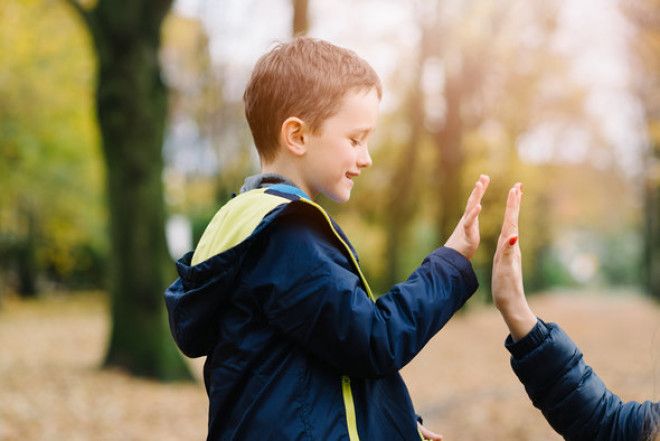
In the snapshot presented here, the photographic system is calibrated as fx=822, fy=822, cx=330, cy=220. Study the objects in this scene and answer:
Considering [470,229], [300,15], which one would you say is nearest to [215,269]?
[470,229]

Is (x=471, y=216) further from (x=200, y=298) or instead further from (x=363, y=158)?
(x=200, y=298)

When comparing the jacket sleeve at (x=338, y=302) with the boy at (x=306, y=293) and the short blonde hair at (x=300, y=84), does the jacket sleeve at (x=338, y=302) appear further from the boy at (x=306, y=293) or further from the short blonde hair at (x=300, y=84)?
the short blonde hair at (x=300, y=84)

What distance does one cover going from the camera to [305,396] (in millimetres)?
1725

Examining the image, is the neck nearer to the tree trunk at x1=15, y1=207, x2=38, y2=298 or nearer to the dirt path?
the dirt path

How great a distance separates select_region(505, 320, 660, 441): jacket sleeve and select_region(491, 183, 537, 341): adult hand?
0.09 feet

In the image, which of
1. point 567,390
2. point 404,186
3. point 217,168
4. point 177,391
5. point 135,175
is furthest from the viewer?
point 217,168

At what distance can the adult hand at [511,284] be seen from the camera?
5.98ft

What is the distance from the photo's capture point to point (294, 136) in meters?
1.92

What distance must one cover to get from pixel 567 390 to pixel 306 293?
2.03ft

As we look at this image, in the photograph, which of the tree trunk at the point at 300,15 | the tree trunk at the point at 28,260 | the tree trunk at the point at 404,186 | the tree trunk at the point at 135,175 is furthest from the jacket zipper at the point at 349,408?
the tree trunk at the point at 28,260

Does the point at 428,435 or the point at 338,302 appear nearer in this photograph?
the point at 338,302

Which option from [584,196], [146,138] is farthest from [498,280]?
[584,196]

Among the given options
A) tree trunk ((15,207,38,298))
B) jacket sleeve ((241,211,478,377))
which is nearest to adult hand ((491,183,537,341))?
jacket sleeve ((241,211,478,377))

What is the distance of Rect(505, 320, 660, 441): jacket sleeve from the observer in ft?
5.87
